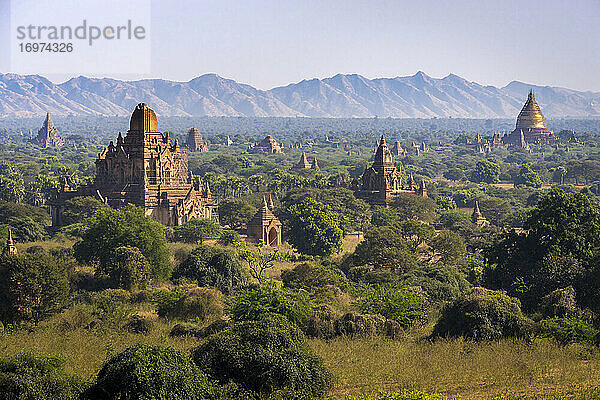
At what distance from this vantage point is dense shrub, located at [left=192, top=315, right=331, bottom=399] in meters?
21.6

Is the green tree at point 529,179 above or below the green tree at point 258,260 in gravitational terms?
above

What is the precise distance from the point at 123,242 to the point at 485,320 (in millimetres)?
22272

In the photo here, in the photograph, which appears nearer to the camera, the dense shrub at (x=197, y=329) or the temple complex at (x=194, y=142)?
the dense shrub at (x=197, y=329)

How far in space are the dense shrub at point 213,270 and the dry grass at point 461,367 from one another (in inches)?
574

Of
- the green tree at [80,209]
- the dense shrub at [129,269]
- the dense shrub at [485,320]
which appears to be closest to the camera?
the dense shrub at [485,320]

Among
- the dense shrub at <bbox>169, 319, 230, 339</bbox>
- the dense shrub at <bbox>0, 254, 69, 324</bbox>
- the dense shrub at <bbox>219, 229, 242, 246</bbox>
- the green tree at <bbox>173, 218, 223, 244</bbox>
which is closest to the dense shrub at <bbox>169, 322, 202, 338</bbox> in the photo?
the dense shrub at <bbox>169, 319, 230, 339</bbox>

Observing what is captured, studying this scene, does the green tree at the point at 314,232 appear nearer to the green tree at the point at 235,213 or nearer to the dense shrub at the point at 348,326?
the green tree at the point at 235,213

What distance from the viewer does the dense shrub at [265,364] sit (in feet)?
70.9

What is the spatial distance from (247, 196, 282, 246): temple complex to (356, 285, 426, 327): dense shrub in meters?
25.7

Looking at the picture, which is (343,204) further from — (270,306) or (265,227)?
(270,306)

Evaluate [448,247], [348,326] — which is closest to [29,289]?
[348,326]

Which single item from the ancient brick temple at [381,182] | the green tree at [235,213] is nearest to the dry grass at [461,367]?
the green tree at [235,213]

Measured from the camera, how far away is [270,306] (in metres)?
30.0

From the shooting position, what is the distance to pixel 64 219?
62594mm
